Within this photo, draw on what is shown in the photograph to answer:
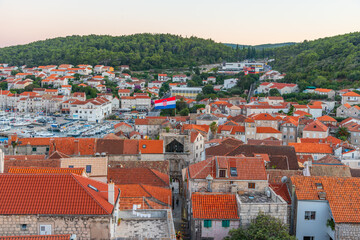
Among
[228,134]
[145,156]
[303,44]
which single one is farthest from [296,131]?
[303,44]

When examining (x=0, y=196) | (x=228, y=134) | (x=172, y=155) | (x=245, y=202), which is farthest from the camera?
(x=228, y=134)

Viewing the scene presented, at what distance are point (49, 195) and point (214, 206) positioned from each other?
337 inches

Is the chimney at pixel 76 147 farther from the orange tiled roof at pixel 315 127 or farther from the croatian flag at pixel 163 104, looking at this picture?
the orange tiled roof at pixel 315 127

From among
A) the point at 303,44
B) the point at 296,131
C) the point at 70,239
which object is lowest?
the point at 296,131

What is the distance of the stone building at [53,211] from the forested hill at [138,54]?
144 m

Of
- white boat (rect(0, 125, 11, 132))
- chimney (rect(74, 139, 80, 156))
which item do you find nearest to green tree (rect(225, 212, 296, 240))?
chimney (rect(74, 139, 80, 156))

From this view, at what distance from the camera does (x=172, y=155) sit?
41.0 metres

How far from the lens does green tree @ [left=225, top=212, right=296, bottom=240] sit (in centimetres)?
1745

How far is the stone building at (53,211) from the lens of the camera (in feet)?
47.3

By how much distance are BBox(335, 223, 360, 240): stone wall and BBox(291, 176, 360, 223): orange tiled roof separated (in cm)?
24

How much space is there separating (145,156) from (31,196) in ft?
76.9

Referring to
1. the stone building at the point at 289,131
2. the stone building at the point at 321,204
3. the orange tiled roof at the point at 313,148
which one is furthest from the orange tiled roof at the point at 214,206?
the stone building at the point at 289,131

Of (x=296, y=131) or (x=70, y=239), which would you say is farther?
(x=296, y=131)

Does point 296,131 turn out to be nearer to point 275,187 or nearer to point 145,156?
point 145,156
